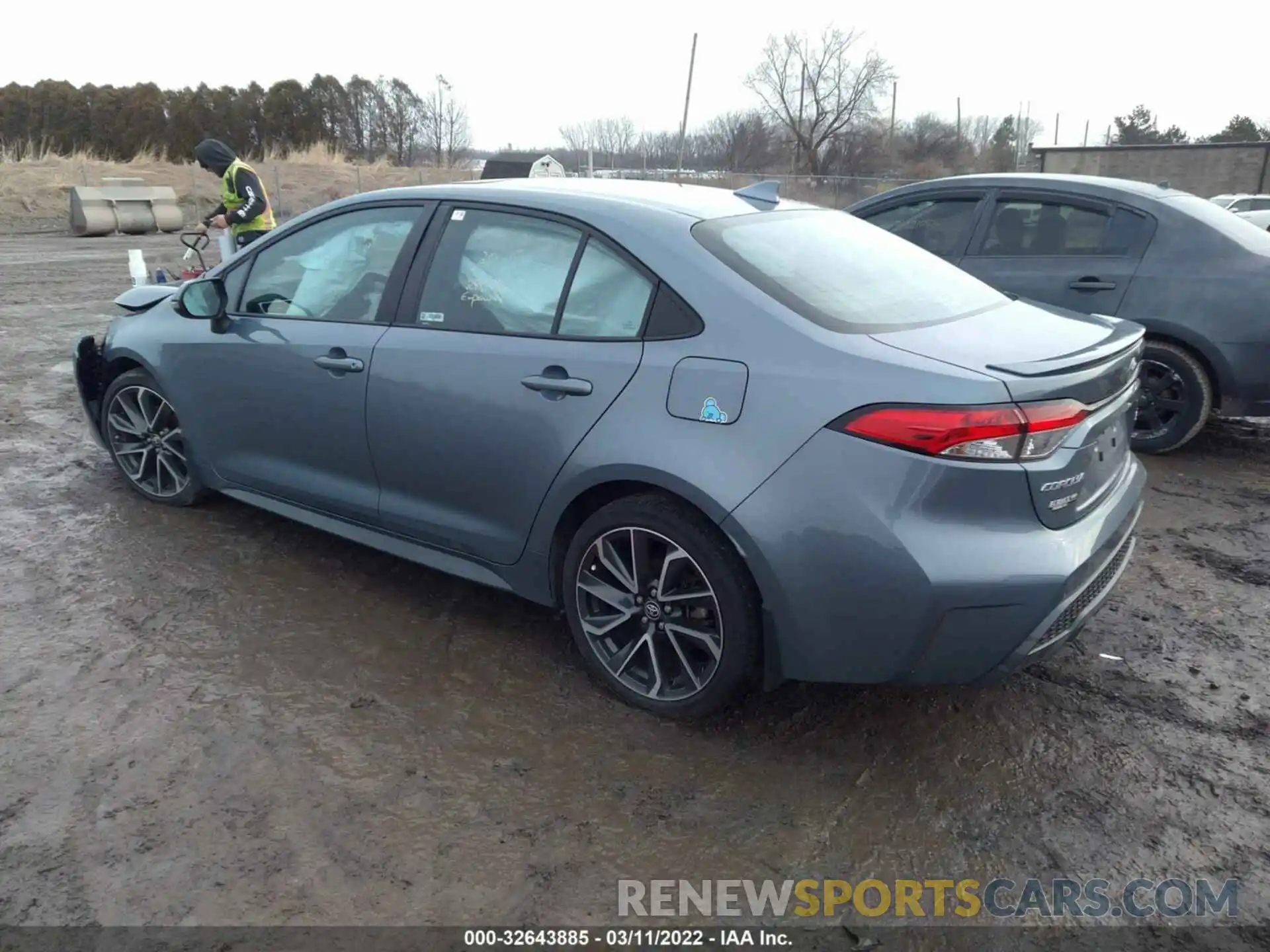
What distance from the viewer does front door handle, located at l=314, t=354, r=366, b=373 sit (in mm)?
3590

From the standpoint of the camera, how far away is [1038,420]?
2506 millimetres

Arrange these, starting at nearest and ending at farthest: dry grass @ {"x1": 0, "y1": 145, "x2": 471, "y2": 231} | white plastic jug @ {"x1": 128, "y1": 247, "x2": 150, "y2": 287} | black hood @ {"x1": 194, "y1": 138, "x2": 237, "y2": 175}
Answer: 1. black hood @ {"x1": 194, "y1": 138, "x2": 237, "y2": 175}
2. white plastic jug @ {"x1": 128, "y1": 247, "x2": 150, "y2": 287}
3. dry grass @ {"x1": 0, "y1": 145, "x2": 471, "y2": 231}

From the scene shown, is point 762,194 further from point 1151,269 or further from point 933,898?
point 1151,269

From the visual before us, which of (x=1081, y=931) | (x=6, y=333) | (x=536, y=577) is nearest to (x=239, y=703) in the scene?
(x=536, y=577)

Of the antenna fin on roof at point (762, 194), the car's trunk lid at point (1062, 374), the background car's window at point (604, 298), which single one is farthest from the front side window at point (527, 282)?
the car's trunk lid at point (1062, 374)

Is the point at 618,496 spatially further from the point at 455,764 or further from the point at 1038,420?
the point at 1038,420

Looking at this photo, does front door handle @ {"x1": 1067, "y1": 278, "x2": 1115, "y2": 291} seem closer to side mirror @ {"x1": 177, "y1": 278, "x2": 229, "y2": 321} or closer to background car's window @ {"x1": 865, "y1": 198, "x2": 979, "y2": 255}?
background car's window @ {"x1": 865, "y1": 198, "x2": 979, "y2": 255}

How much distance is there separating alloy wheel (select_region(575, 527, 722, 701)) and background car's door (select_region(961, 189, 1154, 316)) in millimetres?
3739

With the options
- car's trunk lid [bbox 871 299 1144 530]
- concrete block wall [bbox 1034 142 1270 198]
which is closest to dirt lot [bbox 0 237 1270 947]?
car's trunk lid [bbox 871 299 1144 530]

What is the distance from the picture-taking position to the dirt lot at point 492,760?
2.41m

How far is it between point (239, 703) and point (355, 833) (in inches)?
33.1

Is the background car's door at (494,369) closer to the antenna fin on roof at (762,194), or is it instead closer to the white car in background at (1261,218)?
the antenna fin on roof at (762,194)

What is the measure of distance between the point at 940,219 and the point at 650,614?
4.70 m

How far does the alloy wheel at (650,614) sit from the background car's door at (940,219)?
4.26m
